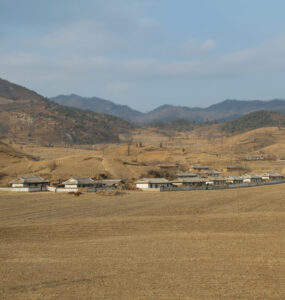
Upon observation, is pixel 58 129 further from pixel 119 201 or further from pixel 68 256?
pixel 68 256

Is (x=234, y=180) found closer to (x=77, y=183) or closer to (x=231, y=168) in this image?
(x=231, y=168)

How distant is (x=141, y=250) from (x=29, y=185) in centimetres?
4032

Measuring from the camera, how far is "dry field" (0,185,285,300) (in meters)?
17.5

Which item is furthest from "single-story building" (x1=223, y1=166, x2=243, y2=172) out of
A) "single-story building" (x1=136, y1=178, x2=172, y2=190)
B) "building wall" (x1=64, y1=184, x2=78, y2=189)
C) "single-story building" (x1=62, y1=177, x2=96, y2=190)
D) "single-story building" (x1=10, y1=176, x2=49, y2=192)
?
"single-story building" (x1=10, y1=176, x2=49, y2=192)

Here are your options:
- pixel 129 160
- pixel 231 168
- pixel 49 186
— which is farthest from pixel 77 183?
pixel 231 168

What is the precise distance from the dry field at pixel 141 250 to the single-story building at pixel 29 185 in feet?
44.4

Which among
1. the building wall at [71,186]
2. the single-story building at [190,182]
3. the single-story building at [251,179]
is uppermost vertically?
the single-story building at [251,179]

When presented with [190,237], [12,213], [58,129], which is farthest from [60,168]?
[58,129]

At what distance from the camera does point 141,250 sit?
81.3 ft

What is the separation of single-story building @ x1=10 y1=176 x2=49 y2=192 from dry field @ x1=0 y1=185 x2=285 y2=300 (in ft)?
44.4

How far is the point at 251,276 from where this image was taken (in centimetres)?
1931

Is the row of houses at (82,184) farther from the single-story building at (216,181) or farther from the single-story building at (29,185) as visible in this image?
the single-story building at (216,181)

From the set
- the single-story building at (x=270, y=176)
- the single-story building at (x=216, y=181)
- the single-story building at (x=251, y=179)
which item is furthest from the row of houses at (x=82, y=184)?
the single-story building at (x=270, y=176)

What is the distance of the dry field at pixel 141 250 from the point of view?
17531 millimetres
